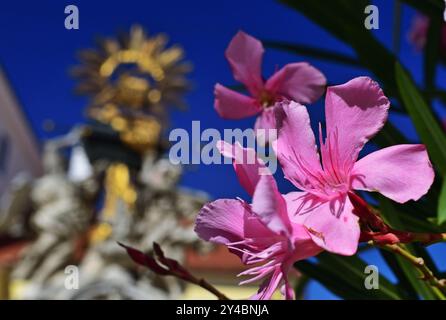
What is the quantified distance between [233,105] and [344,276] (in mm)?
171

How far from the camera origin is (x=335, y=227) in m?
0.23

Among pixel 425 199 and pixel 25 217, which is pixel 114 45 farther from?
pixel 425 199

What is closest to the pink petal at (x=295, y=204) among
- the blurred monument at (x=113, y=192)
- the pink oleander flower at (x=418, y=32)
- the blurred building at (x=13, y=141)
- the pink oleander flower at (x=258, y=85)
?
the pink oleander flower at (x=258, y=85)

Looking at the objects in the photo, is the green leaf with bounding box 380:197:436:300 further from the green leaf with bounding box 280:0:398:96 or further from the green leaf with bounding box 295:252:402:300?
the green leaf with bounding box 280:0:398:96

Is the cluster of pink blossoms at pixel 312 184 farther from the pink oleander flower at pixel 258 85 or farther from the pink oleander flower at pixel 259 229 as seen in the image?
the pink oleander flower at pixel 258 85

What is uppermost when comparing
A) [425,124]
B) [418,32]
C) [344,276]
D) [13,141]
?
[13,141]

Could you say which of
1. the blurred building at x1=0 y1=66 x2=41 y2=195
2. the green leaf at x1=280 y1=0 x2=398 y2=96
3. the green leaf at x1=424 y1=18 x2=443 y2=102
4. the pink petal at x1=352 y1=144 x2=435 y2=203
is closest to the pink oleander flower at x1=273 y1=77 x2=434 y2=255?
the pink petal at x1=352 y1=144 x2=435 y2=203

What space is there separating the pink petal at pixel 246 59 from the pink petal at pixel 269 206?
173mm

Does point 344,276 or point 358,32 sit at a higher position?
point 358,32

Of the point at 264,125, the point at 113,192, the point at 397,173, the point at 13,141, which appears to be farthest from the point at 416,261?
the point at 13,141

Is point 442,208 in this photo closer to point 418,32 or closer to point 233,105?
point 233,105

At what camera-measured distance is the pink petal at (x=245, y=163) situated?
0.24 metres
